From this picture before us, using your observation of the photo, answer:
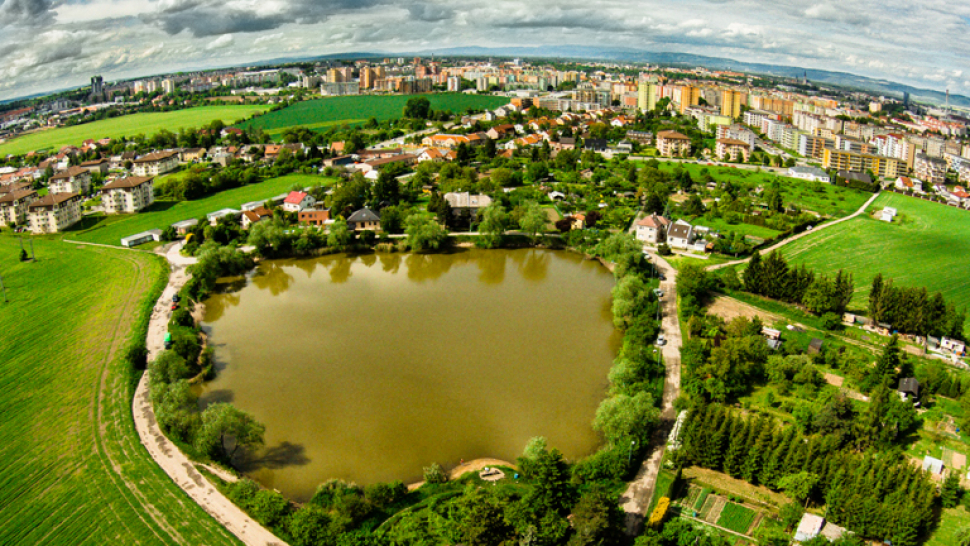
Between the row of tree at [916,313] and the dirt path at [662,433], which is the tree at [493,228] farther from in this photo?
the row of tree at [916,313]

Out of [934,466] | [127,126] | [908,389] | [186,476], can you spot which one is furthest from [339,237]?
[127,126]

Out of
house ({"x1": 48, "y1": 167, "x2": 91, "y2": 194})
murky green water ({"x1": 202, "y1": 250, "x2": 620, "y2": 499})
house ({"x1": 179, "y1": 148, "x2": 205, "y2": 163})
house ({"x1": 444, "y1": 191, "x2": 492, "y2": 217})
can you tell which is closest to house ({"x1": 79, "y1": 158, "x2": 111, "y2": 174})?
house ({"x1": 48, "y1": 167, "x2": 91, "y2": 194})

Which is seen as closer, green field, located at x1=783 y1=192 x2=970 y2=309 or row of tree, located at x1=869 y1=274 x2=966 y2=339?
row of tree, located at x1=869 y1=274 x2=966 y2=339

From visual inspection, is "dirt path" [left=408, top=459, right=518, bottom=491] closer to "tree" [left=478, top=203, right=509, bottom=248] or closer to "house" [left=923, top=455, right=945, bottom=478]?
"house" [left=923, top=455, right=945, bottom=478]

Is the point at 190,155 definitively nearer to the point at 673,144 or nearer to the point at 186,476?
the point at 673,144

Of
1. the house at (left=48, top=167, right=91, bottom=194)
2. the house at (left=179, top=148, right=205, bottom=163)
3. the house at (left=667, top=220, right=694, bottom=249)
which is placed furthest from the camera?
the house at (left=179, top=148, right=205, bottom=163)

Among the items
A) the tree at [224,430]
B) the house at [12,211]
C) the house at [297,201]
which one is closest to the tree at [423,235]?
the house at [297,201]
